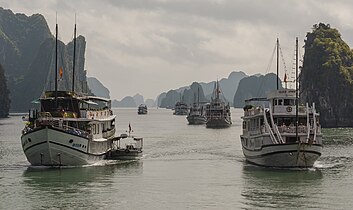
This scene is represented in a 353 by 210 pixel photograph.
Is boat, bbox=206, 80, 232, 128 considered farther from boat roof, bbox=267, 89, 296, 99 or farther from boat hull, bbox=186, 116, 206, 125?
boat roof, bbox=267, 89, 296, 99

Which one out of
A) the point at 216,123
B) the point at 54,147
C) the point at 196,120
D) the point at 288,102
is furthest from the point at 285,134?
the point at 196,120

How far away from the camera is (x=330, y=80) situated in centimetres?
16750

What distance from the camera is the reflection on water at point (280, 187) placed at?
39091mm

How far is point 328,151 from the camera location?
78.7m

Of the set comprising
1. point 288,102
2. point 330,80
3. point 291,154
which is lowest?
point 291,154

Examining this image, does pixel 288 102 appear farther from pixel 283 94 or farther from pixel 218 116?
pixel 218 116

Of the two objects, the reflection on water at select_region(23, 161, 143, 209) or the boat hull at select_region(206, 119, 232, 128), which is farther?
the boat hull at select_region(206, 119, 232, 128)

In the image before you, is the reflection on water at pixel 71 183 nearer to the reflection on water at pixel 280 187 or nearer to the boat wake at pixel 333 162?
the reflection on water at pixel 280 187

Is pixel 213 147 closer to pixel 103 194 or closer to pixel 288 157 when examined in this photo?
pixel 288 157

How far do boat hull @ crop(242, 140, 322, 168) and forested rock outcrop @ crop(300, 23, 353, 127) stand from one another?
359 feet

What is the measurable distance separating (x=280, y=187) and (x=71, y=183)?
52.6 feet

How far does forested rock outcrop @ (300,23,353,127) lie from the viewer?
16475cm

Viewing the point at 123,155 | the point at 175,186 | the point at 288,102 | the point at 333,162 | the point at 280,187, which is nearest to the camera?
the point at 280,187

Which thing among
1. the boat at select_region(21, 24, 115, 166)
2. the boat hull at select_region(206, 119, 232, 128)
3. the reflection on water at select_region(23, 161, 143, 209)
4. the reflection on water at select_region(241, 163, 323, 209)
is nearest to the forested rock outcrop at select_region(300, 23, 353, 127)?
the boat hull at select_region(206, 119, 232, 128)
